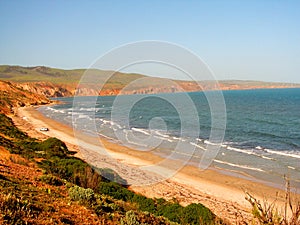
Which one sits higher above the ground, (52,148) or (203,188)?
(52,148)

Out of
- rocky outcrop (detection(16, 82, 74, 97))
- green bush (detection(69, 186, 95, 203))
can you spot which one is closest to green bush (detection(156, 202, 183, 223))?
green bush (detection(69, 186, 95, 203))

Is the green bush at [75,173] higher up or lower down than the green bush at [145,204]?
higher up

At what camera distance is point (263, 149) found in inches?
1330

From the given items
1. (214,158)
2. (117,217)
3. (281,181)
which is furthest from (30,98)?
(117,217)

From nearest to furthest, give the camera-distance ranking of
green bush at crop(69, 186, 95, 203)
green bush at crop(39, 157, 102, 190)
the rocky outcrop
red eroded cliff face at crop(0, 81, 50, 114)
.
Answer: green bush at crop(69, 186, 95, 203) → green bush at crop(39, 157, 102, 190) → red eroded cliff face at crop(0, 81, 50, 114) → the rocky outcrop

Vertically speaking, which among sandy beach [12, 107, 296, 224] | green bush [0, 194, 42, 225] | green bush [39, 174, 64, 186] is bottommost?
sandy beach [12, 107, 296, 224]

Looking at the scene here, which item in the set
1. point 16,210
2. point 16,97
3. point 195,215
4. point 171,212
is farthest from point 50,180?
point 16,97

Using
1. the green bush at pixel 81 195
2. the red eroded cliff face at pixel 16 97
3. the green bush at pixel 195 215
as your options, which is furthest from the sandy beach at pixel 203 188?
the red eroded cliff face at pixel 16 97

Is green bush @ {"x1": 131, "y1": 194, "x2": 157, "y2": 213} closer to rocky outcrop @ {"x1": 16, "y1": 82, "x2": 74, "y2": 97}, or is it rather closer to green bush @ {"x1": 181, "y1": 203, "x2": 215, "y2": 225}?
green bush @ {"x1": 181, "y1": 203, "x2": 215, "y2": 225}

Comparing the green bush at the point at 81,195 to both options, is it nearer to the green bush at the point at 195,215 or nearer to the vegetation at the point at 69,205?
the vegetation at the point at 69,205

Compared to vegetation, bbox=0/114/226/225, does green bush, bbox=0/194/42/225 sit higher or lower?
higher

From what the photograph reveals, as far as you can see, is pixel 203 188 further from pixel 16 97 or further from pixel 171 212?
pixel 16 97

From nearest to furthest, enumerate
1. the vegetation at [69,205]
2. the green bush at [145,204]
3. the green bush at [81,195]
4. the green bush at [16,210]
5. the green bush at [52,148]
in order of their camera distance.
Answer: the green bush at [16,210]
the vegetation at [69,205]
the green bush at [81,195]
the green bush at [145,204]
the green bush at [52,148]

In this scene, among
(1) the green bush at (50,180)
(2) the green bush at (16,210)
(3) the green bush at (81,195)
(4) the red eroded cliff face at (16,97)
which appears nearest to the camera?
(2) the green bush at (16,210)
